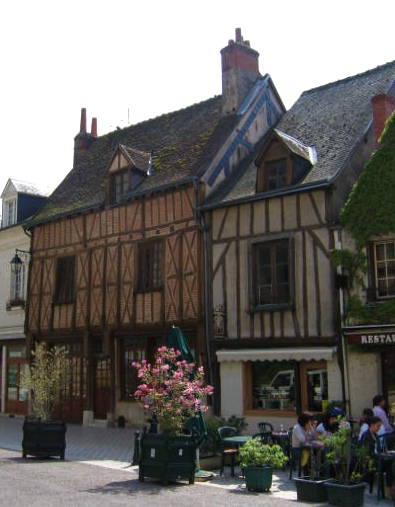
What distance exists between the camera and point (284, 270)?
1377 cm

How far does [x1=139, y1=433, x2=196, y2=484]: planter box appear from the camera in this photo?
8961 mm

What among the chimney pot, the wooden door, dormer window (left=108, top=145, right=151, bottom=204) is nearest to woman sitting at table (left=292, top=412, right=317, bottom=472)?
the wooden door

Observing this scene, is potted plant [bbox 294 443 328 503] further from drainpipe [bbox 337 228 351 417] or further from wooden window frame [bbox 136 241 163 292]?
wooden window frame [bbox 136 241 163 292]

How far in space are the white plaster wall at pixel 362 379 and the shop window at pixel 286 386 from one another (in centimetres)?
61

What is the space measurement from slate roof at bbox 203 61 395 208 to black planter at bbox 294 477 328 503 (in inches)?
268

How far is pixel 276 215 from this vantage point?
13906 mm

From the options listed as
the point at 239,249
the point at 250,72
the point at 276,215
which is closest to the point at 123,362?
the point at 239,249

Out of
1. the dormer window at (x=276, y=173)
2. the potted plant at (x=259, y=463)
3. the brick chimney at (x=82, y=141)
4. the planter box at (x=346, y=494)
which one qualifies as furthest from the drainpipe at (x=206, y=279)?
the brick chimney at (x=82, y=141)

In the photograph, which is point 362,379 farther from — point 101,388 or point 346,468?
point 101,388

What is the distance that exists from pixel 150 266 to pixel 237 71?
5.74 metres

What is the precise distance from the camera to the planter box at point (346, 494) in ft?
24.0

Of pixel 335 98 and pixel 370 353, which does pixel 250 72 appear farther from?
pixel 370 353

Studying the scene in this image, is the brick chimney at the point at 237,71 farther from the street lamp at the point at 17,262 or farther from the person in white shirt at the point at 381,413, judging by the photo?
the person in white shirt at the point at 381,413

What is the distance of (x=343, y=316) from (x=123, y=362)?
6.79 metres
